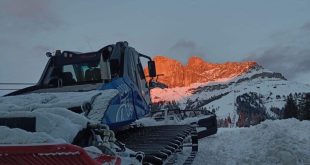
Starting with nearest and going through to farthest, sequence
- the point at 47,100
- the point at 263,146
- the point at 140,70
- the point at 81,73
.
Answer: the point at 47,100 → the point at 81,73 → the point at 140,70 → the point at 263,146

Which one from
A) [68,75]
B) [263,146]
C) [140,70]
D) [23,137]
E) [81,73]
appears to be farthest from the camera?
[263,146]

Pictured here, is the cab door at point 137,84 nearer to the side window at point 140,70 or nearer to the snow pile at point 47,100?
the side window at point 140,70

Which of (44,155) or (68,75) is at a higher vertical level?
(68,75)

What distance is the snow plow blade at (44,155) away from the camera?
3.61 m

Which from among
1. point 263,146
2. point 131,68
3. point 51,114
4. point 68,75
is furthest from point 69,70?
point 51,114

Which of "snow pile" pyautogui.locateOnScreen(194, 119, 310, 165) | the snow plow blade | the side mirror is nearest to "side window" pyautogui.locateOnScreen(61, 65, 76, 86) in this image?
the side mirror

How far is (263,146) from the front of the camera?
37.3ft

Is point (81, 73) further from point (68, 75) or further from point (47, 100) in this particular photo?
point (47, 100)

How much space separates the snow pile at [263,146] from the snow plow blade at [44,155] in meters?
6.83

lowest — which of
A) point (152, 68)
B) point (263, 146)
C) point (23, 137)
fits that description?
point (263, 146)

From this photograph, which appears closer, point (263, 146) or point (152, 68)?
point (152, 68)

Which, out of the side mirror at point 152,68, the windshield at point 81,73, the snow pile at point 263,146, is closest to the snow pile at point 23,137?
the windshield at point 81,73

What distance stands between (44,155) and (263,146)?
8.44 meters

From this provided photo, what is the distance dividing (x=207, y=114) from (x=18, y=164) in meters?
12.2
